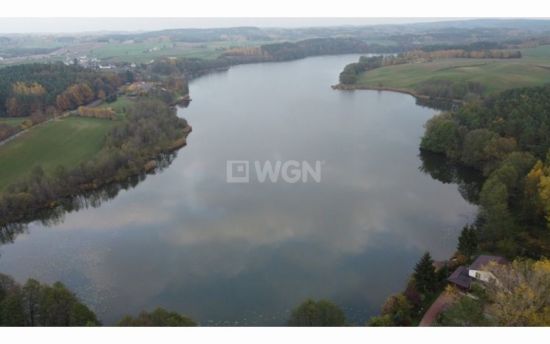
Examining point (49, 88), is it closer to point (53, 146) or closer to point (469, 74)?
point (53, 146)

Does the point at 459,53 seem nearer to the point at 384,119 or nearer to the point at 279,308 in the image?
the point at 384,119

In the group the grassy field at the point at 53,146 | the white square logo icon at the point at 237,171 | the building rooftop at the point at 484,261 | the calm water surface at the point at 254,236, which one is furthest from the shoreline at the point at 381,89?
the building rooftop at the point at 484,261

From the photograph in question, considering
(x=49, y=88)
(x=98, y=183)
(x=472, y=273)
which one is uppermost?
(x=49, y=88)

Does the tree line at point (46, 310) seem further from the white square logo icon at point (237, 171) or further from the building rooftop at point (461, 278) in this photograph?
the white square logo icon at point (237, 171)

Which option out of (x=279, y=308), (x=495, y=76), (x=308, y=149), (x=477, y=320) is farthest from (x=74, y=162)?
(x=495, y=76)

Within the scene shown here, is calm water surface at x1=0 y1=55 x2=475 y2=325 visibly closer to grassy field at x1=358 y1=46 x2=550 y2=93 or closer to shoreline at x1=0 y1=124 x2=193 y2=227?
shoreline at x1=0 y1=124 x2=193 y2=227

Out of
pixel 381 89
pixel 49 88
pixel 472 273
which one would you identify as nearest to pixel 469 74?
pixel 381 89

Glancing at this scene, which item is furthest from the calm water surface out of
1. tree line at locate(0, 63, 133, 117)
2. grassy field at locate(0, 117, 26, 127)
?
tree line at locate(0, 63, 133, 117)
